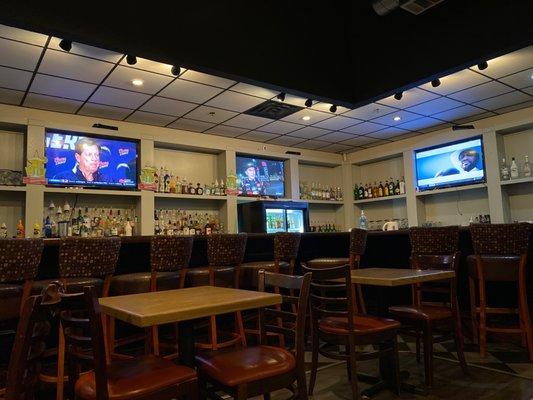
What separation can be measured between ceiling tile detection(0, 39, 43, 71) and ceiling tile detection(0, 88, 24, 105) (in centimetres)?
75

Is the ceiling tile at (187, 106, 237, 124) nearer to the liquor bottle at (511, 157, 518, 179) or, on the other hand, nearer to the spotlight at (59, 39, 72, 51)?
the spotlight at (59, 39, 72, 51)

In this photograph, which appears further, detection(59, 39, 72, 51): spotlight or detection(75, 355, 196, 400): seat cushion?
detection(59, 39, 72, 51): spotlight

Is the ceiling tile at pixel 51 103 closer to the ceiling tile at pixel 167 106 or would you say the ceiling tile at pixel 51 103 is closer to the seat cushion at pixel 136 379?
the ceiling tile at pixel 167 106

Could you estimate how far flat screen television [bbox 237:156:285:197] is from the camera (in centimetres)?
723

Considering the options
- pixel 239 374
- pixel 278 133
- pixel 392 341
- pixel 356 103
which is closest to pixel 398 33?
pixel 356 103

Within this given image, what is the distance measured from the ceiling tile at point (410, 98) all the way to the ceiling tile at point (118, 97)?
3205 mm

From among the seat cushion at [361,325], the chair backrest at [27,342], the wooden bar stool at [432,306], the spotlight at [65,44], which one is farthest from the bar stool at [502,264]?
the spotlight at [65,44]

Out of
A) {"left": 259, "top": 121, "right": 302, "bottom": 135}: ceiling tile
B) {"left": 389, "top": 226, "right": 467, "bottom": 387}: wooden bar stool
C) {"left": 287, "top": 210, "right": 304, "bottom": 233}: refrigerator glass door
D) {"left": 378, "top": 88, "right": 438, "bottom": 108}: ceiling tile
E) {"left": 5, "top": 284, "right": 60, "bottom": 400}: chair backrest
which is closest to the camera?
{"left": 5, "top": 284, "right": 60, "bottom": 400}: chair backrest

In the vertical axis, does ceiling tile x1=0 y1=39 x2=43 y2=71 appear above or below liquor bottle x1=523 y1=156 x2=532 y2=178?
above

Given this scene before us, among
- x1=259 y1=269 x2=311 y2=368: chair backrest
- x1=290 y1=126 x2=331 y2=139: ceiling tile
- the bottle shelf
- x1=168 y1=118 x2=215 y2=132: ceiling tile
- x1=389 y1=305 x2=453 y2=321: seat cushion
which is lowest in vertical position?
x1=389 y1=305 x2=453 y2=321: seat cushion

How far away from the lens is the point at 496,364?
3.25 meters

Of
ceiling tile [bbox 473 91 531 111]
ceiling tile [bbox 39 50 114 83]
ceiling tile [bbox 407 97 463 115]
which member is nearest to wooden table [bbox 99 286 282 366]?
ceiling tile [bbox 39 50 114 83]

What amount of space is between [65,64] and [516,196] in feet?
21.6

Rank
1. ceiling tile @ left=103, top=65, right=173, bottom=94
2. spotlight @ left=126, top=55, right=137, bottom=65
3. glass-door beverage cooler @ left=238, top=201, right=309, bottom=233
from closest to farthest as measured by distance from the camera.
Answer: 1. spotlight @ left=126, top=55, right=137, bottom=65
2. ceiling tile @ left=103, top=65, right=173, bottom=94
3. glass-door beverage cooler @ left=238, top=201, right=309, bottom=233
